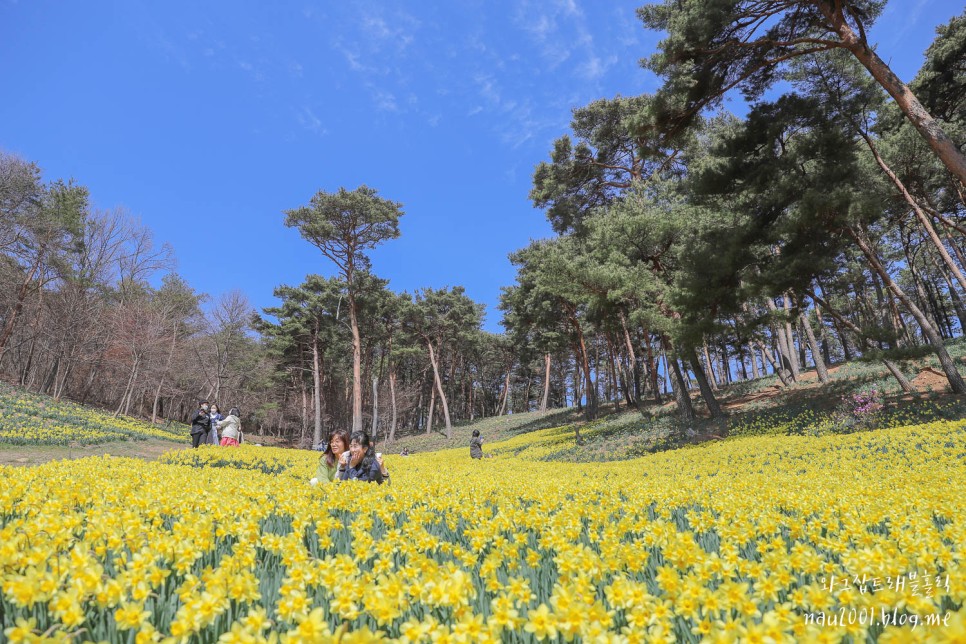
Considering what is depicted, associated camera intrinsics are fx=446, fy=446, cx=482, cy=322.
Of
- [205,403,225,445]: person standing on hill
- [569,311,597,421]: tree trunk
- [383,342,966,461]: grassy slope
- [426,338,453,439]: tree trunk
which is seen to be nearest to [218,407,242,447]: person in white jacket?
[205,403,225,445]: person standing on hill

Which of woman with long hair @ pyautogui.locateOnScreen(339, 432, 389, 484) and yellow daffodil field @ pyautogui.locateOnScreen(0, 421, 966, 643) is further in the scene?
woman with long hair @ pyautogui.locateOnScreen(339, 432, 389, 484)

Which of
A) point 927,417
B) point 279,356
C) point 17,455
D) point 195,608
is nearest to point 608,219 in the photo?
point 927,417

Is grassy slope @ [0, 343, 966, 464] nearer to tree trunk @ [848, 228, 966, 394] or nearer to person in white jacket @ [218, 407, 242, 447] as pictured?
tree trunk @ [848, 228, 966, 394]

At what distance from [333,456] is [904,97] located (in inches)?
461

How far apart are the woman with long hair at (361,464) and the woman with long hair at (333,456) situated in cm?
13

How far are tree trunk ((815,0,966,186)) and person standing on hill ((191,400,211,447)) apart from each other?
1866 cm

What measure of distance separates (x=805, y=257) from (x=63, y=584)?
45.6ft

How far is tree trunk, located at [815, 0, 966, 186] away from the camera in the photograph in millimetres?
7578

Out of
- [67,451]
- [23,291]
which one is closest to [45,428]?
[67,451]

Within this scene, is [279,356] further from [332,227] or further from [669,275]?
[669,275]

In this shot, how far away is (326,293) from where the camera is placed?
92.6 ft

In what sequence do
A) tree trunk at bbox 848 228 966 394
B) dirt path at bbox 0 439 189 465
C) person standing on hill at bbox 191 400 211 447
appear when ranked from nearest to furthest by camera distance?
dirt path at bbox 0 439 189 465
tree trunk at bbox 848 228 966 394
person standing on hill at bbox 191 400 211 447

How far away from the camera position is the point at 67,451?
39.6 ft

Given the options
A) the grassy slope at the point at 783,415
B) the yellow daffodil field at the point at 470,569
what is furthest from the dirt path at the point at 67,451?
the grassy slope at the point at 783,415
